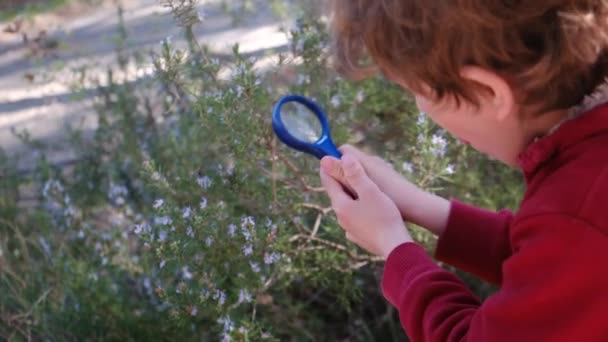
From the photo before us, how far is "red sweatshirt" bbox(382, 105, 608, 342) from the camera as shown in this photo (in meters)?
1.02

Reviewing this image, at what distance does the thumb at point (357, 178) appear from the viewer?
138 centimetres

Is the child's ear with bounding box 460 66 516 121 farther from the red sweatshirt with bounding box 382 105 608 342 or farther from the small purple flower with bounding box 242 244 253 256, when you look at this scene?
the small purple flower with bounding box 242 244 253 256

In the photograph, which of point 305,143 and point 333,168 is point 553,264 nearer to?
point 333,168

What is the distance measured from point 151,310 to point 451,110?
3.63ft

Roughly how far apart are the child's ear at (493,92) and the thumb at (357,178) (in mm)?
261

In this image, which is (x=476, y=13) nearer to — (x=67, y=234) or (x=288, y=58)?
(x=288, y=58)

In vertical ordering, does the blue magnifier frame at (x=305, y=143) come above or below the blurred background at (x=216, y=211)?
above

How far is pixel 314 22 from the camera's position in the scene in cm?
221

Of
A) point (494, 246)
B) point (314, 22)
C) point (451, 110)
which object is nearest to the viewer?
point (451, 110)

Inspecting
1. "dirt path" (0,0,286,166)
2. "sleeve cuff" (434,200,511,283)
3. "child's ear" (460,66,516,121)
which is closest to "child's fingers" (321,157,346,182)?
"sleeve cuff" (434,200,511,283)

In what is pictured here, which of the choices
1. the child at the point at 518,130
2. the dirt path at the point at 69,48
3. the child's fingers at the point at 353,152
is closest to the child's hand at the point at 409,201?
the child's fingers at the point at 353,152

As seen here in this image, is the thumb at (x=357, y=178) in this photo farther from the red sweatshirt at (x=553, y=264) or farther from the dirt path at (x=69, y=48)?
the dirt path at (x=69, y=48)

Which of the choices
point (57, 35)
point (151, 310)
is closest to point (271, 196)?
point (151, 310)

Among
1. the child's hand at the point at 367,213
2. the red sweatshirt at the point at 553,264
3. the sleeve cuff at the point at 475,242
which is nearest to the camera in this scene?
the red sweatshirt at the point at 553,264
